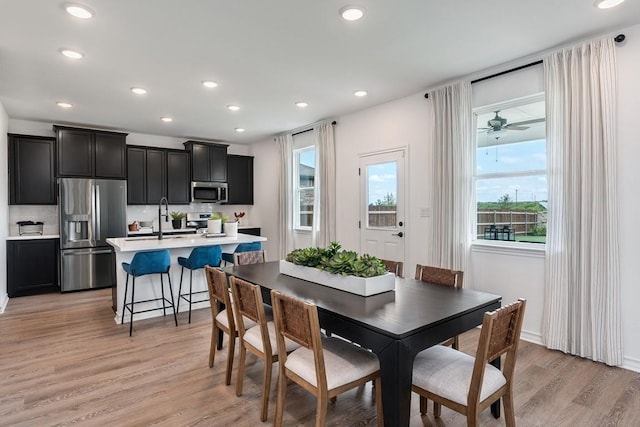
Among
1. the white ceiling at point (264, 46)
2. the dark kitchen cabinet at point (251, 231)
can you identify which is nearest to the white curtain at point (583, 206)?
the white ceiling at point (264, 46)

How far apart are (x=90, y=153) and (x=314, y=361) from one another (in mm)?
5650

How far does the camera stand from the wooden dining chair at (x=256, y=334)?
216 cm

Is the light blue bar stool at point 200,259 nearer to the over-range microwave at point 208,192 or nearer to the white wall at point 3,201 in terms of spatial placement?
the white wall at point 3,201

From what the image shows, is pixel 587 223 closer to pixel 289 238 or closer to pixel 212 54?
pixel 212 54

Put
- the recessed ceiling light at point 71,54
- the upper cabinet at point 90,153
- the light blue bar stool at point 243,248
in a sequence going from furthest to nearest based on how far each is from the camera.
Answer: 1. the upper cabinet at point 90,153
2. the light blue bar stool at point 243,248
3. the recessed ceiling light at point 71,54

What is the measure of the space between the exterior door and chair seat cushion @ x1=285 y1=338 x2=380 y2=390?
2.67 m

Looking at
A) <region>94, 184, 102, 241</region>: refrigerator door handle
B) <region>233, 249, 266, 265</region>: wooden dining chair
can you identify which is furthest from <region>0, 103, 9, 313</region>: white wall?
<region>233, 249, 266, 265</region>: wooden dining chair

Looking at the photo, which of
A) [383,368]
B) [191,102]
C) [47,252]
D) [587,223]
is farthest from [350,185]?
[47,252]

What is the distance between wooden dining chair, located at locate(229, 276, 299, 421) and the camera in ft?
7.07

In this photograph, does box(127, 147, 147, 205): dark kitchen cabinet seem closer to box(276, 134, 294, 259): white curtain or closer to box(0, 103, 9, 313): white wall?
box(0, 103, 9, 313): white wall

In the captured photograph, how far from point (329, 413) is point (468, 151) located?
295cm

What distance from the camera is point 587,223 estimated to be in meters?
2.98

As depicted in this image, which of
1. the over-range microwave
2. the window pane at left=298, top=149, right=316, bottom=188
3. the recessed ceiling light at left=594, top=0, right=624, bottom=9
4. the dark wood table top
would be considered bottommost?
the dark wood table top

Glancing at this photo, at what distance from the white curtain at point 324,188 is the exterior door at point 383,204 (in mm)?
587
